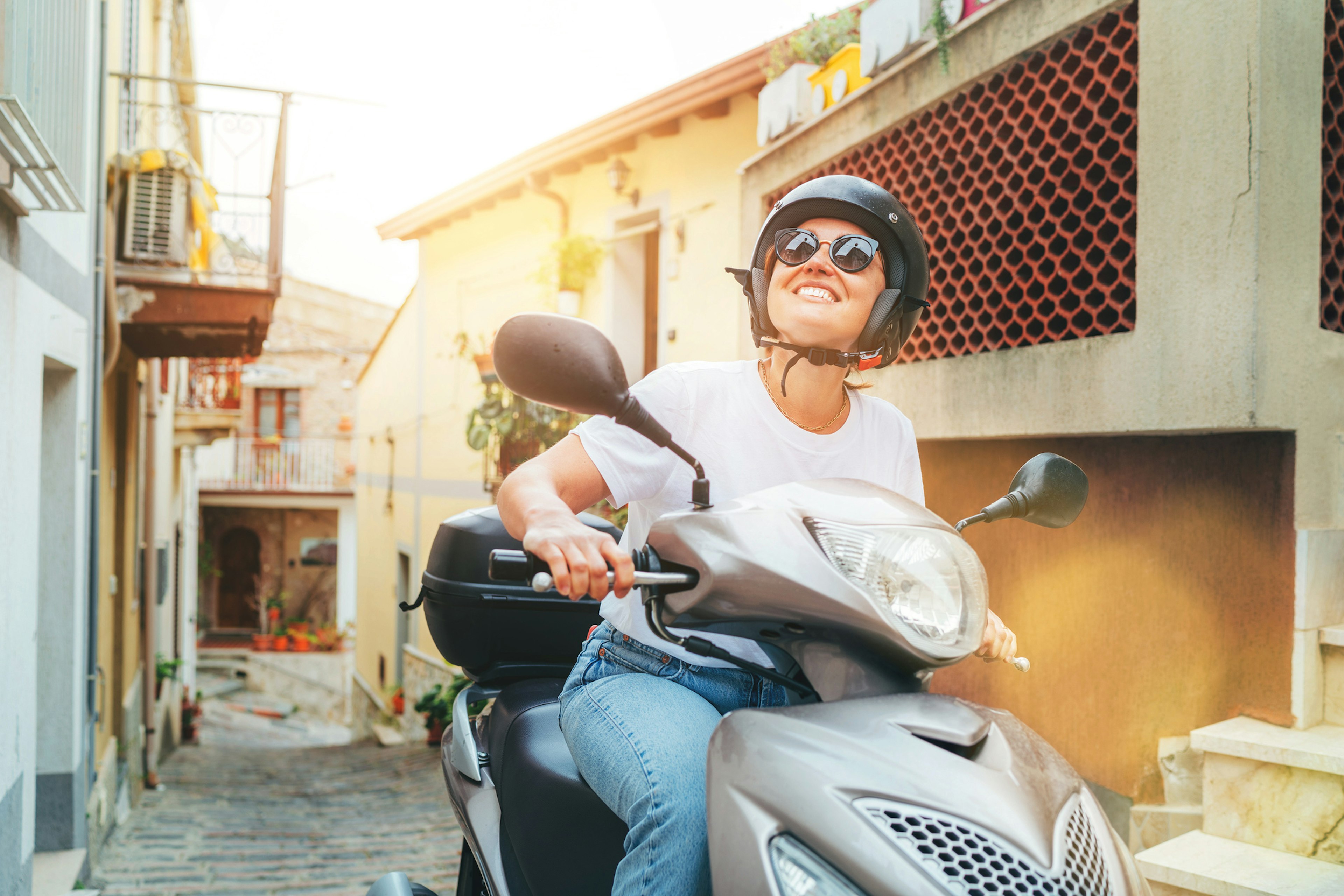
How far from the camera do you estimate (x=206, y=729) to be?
1731 centimetres

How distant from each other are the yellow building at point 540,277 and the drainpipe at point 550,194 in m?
0.02

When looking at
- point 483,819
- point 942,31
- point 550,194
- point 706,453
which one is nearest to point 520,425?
point 550,194

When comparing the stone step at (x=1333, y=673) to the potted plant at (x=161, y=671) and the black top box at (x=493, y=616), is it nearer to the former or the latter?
the black top box at (x=493, y=616)

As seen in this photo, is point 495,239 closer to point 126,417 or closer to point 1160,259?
point 126,417

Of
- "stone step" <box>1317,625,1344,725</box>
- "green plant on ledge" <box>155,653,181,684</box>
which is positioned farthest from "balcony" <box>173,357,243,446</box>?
"stone step" <box>1317,625,1344,725</box>

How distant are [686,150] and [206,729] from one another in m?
15.1

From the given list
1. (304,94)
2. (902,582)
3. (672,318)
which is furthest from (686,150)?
(902,582)

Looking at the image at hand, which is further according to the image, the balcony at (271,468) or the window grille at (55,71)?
the balcony at (271,468)

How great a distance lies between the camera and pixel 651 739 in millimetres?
1476

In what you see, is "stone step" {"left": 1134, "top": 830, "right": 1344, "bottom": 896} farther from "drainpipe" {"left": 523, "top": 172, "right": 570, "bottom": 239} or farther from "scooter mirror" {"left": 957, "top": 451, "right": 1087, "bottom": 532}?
"drainpipe" {"left": 523, "top": 172, "right": 570, "bottom": 239}

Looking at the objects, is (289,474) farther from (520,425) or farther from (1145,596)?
(1145,596)

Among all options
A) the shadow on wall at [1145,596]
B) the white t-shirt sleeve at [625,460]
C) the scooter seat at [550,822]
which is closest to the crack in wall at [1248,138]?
the shadow on wall at [1145,596]

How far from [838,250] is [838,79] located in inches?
145

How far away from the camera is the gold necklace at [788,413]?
6.15 feet
